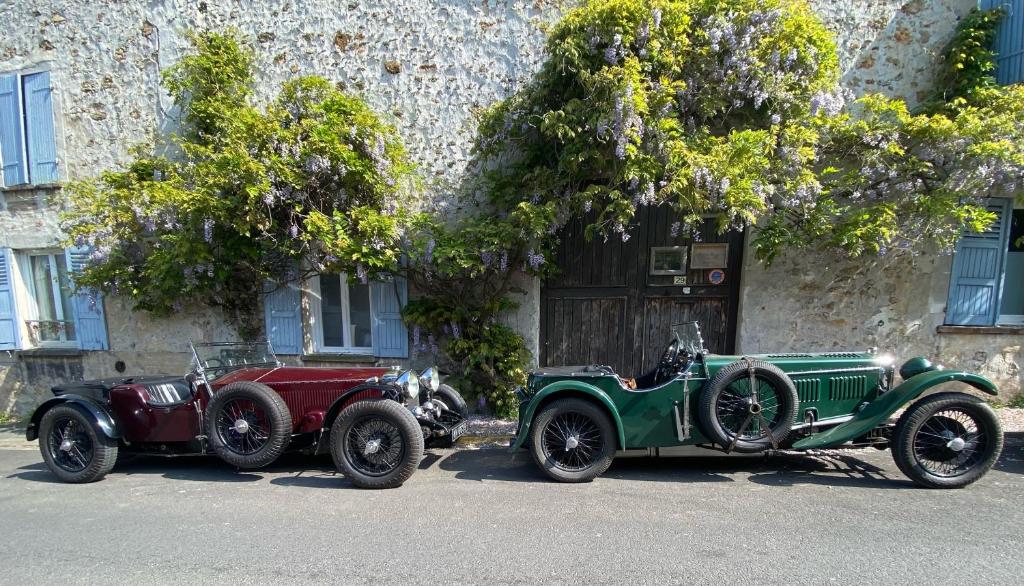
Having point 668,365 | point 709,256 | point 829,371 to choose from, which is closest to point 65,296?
point 668,365

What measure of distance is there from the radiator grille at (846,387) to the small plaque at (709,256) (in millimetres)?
2458

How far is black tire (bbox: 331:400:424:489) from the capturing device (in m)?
3.75

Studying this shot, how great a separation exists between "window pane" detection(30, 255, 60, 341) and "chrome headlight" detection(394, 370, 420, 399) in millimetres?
7149

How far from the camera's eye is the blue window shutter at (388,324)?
20.7 feet

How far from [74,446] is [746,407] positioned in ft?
20.5

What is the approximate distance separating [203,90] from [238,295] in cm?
288

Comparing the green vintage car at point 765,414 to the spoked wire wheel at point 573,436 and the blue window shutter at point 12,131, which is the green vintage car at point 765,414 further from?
the blue window shutter at point 12,131

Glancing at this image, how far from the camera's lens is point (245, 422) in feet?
13.3

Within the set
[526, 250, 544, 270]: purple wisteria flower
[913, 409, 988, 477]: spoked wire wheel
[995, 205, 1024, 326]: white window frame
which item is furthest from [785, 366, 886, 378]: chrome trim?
[995, 205, 1024, 326]: white window frame

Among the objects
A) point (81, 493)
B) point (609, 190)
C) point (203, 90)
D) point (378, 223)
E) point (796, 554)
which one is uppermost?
point (203, 90)

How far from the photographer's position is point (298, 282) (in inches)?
246

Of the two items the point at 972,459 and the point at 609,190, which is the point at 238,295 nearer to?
the point at 609,190

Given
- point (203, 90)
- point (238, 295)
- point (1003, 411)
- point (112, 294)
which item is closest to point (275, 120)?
point (203, 90)

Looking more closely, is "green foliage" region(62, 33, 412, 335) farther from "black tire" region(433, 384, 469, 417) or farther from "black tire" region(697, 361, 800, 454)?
"black tire" region(697, 361, 800, 454)
